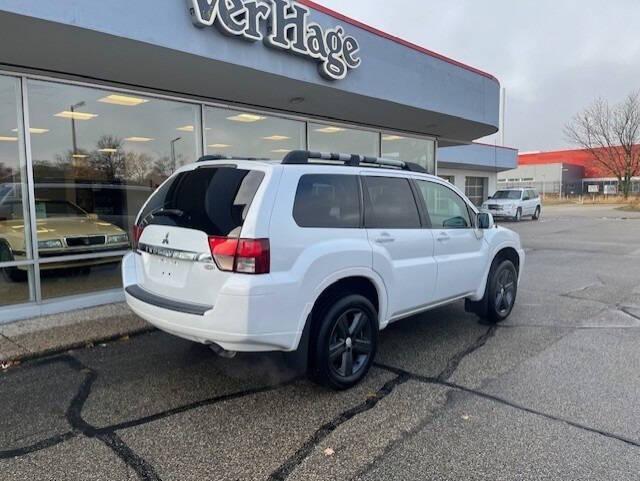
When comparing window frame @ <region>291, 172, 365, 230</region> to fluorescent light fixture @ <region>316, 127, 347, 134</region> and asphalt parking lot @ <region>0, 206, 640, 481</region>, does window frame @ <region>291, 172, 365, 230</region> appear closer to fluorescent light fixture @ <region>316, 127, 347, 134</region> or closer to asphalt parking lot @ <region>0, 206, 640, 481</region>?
asphalt parking lot @ <region>0, 206, 640, 481</region>

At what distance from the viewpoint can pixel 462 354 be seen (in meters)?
4.98

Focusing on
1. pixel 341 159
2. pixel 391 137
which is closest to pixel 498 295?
pixel 341 159

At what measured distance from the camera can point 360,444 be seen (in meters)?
3.25

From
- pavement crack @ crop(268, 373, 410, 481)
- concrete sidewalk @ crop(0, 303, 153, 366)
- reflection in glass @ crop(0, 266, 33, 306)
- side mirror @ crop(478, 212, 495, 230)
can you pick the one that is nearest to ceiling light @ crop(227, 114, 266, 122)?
concrete sidewalk @ crop(0, 303, 153, 366)

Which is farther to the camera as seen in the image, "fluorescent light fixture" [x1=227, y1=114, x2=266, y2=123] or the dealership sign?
"fluorescent light fixture" [x1=227, y1=114, x2=266, y2=123]

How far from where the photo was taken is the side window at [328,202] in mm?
3795

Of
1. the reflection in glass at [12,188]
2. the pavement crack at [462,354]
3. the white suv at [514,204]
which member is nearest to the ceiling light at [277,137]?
the reflection in glass at [12,188]

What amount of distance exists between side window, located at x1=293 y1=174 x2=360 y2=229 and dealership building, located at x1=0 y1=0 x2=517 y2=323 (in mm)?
2975

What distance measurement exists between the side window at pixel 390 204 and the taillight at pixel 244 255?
1235mm

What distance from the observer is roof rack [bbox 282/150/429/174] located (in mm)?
3932

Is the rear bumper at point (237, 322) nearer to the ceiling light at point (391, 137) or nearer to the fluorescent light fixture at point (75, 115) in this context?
the fluorescent light fixture at point (75, 115)

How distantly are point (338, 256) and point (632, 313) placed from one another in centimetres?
505

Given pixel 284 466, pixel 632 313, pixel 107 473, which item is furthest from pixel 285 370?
pixel 632 313

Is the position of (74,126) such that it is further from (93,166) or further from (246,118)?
(246,118)
